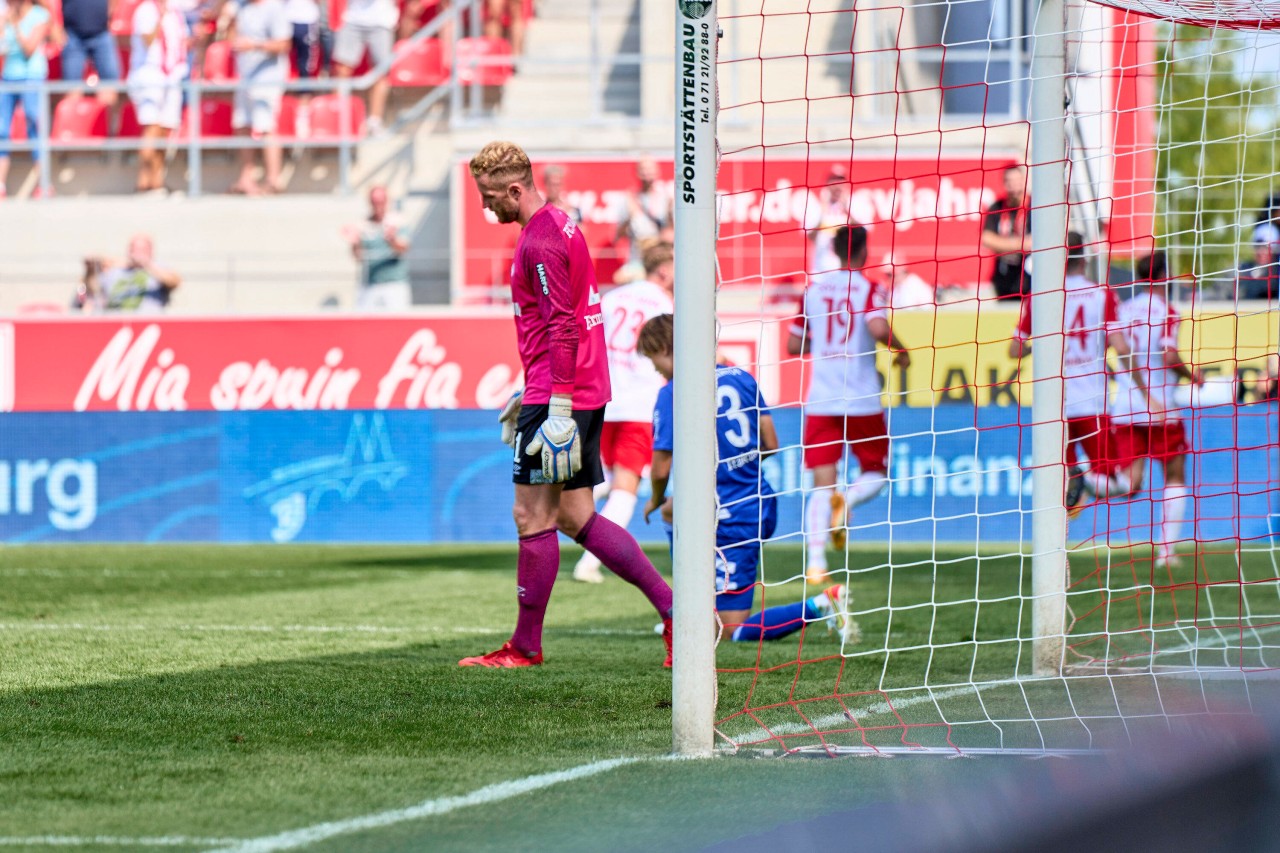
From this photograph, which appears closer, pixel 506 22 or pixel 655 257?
pixel 655 257

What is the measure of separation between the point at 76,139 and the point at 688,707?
55.2 ft

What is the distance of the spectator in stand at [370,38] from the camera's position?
18875mm

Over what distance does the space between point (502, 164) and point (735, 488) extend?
177 centimetres

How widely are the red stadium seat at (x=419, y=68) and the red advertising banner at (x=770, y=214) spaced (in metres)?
2.13

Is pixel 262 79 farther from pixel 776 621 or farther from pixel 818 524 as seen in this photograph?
pixel 776 621

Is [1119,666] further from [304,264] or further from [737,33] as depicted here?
[304,264]

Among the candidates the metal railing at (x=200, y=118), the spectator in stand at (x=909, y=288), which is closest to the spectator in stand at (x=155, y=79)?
the metal railing at (x=200, y=118)

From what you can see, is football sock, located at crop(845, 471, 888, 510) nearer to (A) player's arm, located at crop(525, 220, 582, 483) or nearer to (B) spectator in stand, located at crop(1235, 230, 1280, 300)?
(B) spectator in stand, located at crop(1235, 230, 1280, 300)

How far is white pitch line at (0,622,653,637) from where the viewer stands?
6.98 meters

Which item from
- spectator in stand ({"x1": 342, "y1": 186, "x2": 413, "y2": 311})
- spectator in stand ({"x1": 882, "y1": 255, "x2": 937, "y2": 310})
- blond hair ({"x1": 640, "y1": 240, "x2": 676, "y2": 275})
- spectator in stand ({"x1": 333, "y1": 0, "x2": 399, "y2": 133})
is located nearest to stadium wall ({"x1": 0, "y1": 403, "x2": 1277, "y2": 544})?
spectator in stand ({"x1": 882, "y1": 255, "x2": 937, "y2": 310})

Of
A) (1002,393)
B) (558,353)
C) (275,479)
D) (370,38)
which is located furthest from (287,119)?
(558,353)

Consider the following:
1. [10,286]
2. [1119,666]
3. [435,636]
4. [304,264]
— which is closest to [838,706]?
[1119,666]

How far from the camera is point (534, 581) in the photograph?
225 inches

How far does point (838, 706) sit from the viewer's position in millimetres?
4930
